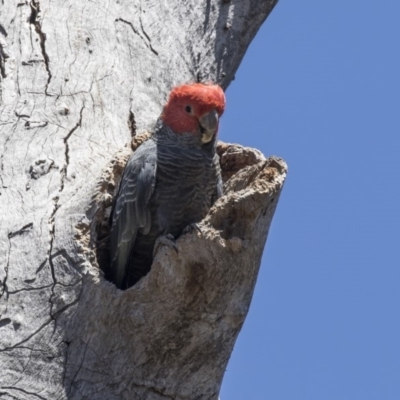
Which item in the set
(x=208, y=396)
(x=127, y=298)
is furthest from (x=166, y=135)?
(x=208, y=396)

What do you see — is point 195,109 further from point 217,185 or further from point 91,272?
point 91,272

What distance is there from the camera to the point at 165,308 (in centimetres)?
438

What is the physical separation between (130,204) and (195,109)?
0.83 meters

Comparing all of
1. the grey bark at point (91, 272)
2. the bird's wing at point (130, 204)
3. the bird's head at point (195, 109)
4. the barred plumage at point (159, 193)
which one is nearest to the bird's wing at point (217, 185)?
the barred plumage at point (159, 193)

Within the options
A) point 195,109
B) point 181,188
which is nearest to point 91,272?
point 181,188

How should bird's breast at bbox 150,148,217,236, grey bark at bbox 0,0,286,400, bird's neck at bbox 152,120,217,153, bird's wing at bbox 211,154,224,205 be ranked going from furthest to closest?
bird's wing at bbox 211,154,224,205 < bird's neck at bbox 152,120,217,153 < bird's breast at bbox 150,148,217,236 < grey bark at bbox 0,0,286,400

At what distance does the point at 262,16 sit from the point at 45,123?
2.44m

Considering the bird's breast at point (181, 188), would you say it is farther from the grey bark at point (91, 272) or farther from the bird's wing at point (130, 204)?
the grey bark at point (91, 272)

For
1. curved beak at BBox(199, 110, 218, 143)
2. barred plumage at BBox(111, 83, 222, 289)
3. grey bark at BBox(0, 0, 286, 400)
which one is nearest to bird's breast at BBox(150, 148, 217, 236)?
barred plumage at BBox(111, 83, 222, 289)

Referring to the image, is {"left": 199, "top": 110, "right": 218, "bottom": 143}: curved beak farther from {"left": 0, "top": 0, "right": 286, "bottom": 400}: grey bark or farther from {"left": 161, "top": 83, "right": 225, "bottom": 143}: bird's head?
{"left": 0, "top": 0, "right": 286, "bottom": 400}: grey bark

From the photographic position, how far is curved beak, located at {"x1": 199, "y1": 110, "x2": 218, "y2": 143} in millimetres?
5457

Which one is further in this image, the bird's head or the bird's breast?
the bird's head

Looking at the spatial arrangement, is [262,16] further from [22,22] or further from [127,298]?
[127,298]

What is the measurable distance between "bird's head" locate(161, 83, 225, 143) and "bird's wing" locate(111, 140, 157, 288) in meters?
0.38
